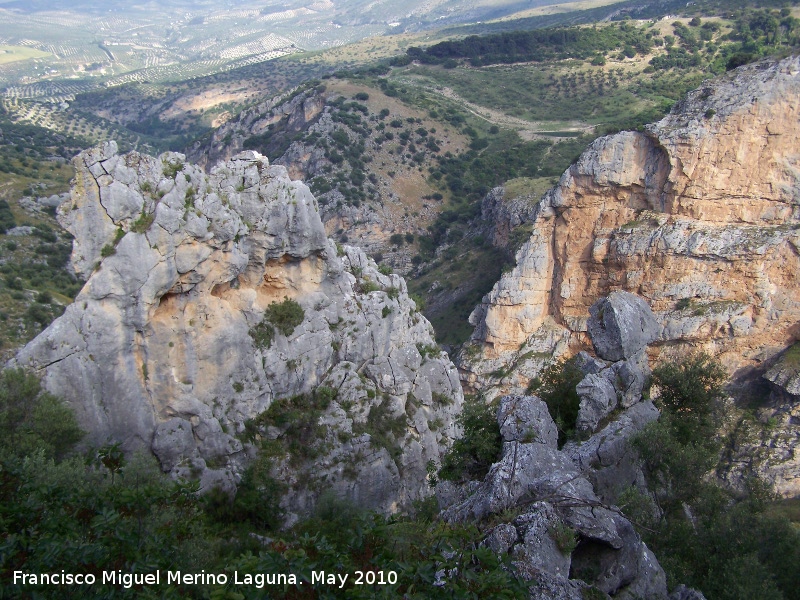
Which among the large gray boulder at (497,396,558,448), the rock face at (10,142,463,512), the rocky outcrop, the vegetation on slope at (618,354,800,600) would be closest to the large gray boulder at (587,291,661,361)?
the vegetation on slope at (618,354,800,600)

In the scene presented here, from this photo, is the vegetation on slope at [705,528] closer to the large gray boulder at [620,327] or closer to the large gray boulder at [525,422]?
the large gray boulder at [525,422]

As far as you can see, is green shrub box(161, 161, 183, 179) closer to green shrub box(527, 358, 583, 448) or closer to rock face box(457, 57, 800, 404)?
green shrub box(527, 358, 583, 448)

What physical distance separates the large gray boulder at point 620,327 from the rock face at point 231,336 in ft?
26.4

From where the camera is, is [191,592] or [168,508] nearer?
[191,592]

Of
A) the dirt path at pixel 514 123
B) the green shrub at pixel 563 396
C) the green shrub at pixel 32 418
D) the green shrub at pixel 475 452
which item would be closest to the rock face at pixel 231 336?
the green shrub at pixel 32 418

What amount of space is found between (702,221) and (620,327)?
1729 cm

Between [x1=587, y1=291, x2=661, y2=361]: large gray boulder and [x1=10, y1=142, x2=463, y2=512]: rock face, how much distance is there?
8.04m

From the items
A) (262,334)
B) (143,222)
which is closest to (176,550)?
(143,222)

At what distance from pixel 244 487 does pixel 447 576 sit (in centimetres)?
1390

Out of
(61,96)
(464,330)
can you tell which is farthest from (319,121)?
(61,96)

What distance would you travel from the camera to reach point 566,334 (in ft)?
127

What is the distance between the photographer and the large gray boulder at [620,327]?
21.2 metres

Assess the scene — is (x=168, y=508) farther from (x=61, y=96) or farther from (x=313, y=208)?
(x=61, y=96)

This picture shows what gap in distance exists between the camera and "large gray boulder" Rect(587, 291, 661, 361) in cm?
2122
